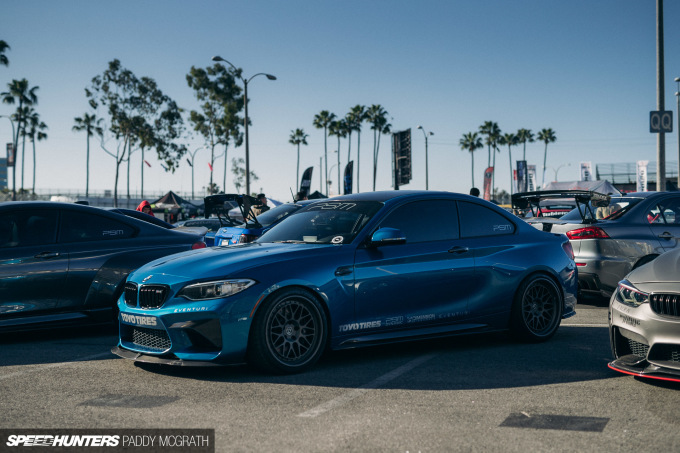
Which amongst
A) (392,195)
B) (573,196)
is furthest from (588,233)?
(392,195)

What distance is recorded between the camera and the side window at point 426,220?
6.72m

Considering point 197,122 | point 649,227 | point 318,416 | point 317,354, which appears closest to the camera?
point 318,416

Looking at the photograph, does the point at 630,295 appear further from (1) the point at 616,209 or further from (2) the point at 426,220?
(1) the point at 616,209

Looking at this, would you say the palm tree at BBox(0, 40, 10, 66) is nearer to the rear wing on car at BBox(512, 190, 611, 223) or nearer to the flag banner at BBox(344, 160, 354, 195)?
the flag banner at BBox(344, 160, 354, 195)

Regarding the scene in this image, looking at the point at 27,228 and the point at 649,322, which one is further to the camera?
the point at 27,228

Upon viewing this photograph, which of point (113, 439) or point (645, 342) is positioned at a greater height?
point (645, 342)

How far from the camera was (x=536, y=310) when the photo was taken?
7402 millimetres

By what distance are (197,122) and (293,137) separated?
3328 cm

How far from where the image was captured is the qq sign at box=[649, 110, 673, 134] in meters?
17.1

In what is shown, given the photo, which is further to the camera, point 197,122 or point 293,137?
point 293,137

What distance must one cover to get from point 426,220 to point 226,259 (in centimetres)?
202

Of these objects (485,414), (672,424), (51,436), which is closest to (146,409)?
(51,436)

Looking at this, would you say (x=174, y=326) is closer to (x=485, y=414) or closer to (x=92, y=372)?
(x=92, y=372)

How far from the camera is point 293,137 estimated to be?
92.6 m
